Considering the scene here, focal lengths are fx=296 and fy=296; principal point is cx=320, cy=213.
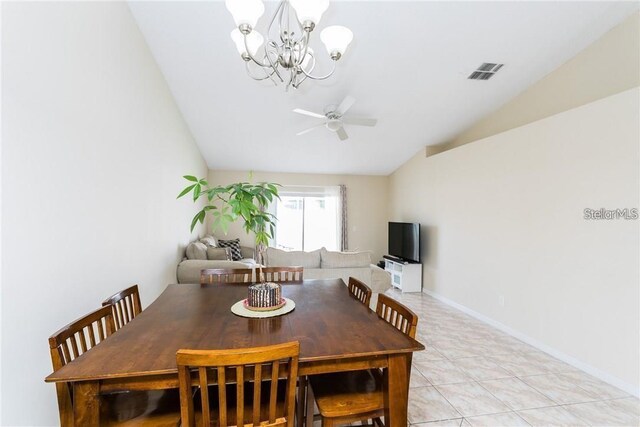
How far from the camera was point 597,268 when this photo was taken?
267 centimetres

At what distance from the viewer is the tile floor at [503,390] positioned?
205 cm

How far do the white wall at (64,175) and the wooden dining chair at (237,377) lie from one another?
91 cm

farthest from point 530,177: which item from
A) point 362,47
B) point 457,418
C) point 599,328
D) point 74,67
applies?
point 74,67

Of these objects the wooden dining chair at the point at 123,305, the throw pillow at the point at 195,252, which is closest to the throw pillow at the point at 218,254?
the throw pillow at the point at 195,252

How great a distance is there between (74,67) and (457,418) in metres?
3.33

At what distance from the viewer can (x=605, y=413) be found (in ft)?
6.96

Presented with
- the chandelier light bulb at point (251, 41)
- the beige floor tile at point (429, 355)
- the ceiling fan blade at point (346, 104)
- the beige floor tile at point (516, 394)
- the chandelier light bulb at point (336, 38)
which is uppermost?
the ceiling fan blade at point (346, 104)

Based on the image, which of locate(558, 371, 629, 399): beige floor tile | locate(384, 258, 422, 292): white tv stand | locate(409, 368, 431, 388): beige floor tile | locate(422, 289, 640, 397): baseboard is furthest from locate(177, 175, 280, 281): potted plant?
locate(384, 258, 422, 292): white tv stand

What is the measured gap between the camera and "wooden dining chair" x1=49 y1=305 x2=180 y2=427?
1.14 metres

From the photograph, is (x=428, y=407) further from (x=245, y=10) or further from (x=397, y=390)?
(x=245, y=10)

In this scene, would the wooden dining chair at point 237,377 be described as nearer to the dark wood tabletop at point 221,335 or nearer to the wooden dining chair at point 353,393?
the dark wood tabletop at point 221,335

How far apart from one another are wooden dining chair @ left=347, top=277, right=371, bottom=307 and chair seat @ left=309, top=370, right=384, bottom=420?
18.6 inches

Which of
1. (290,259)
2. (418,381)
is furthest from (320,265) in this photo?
(418,381)

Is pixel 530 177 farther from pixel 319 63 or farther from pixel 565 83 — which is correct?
pixel 319 63
